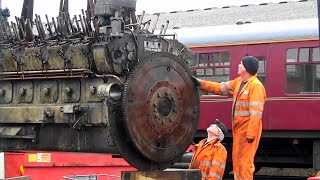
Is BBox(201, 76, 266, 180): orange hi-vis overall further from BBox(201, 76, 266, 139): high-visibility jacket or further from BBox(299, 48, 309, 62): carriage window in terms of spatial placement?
BBox(299, 48, 309, 62): carriage window

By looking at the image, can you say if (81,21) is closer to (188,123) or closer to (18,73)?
(18,73)

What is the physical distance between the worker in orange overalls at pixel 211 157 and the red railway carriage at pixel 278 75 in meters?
4.33

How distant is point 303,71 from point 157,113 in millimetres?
5833

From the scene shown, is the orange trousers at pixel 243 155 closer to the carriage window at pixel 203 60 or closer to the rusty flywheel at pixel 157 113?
the rusty flywheel at pixel 157 113

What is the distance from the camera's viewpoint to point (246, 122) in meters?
6.61

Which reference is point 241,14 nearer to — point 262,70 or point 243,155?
point 262,70

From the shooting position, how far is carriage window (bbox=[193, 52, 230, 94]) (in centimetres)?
1169

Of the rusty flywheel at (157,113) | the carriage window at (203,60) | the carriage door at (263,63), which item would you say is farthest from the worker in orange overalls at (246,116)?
the carriage window at (203,60)

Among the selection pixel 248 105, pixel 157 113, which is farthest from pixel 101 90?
pixel 248 105

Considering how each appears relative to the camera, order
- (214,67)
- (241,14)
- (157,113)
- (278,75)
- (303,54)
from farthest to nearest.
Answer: (241,14) → (214,67) → (278,75) → (303,54) → (157,113)

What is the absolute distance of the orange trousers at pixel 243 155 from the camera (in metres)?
6.59

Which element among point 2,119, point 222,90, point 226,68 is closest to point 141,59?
point 222,90

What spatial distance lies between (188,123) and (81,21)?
1.48 meters

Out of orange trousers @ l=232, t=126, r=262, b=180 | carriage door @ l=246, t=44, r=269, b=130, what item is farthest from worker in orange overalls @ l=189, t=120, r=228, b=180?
carriage door @ l=246, t=44, r=269, b=130
